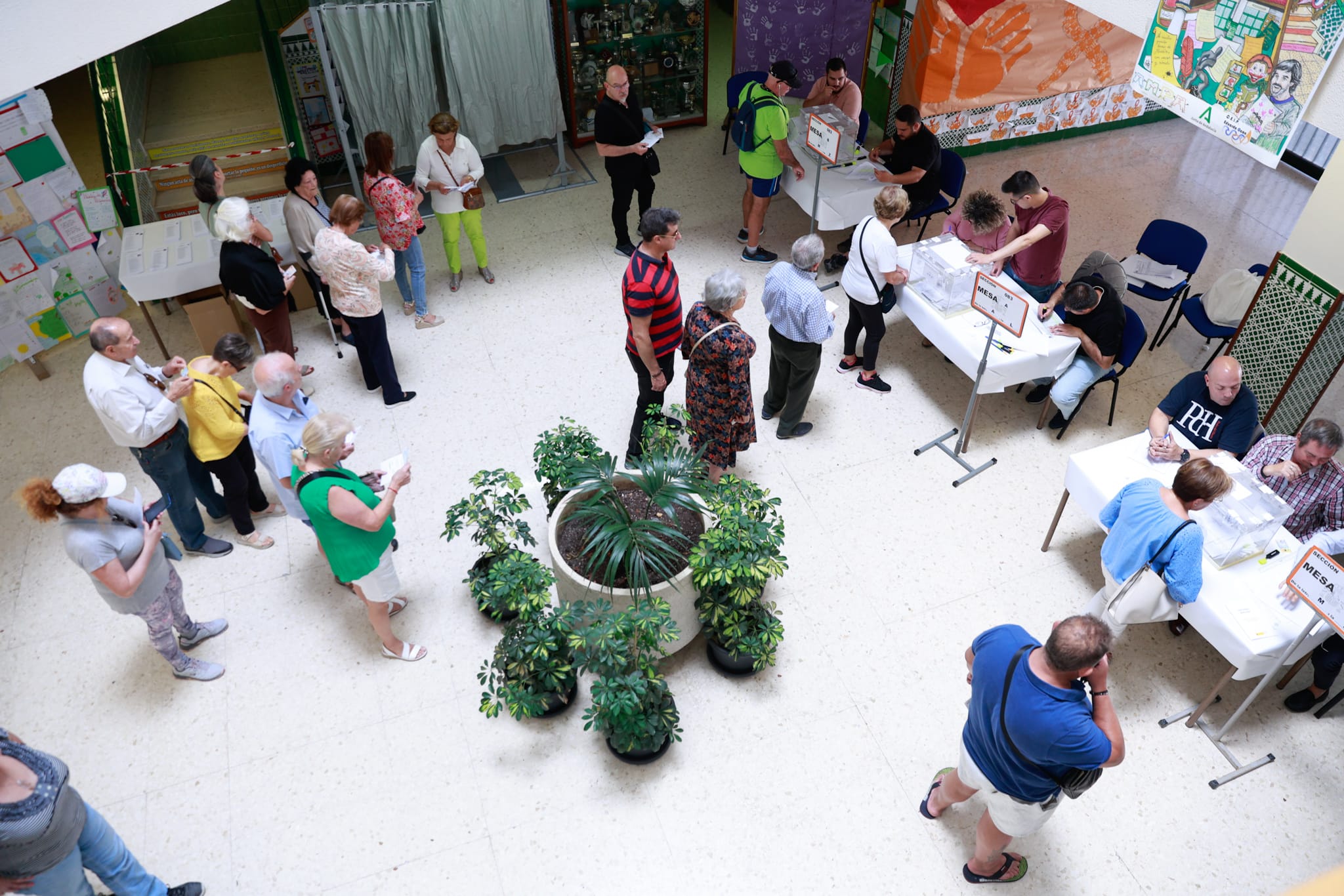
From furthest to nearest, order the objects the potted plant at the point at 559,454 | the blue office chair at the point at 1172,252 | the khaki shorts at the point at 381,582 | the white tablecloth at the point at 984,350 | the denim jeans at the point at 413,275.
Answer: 1. the denim jeans at the point at 413,275
2. the blue office chair at the point at 1172,252
3. the white tablecloth at the point at 984,350
4. the potted plant at the point at 559,454
5. the khaki shorts at the point at 381,582

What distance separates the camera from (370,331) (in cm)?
586

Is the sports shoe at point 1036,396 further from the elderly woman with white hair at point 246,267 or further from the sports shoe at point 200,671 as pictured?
the sports shoe at point 200,671

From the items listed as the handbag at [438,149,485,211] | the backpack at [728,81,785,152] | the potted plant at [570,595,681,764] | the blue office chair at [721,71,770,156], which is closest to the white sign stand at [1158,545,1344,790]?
the potted plant at [570,595,681,764]

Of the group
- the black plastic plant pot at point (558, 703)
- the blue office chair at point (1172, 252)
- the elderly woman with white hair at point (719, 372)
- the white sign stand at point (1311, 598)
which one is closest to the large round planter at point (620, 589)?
the black plastic plant pot at point (558, 703)

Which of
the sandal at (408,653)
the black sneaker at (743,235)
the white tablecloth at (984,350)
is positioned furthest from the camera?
the black sneaker at (743,235)

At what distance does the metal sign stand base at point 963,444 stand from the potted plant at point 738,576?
75.7 inches

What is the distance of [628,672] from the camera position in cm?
411

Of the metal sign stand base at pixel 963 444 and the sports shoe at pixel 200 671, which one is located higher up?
the metal sign stand base at pixel 963 444

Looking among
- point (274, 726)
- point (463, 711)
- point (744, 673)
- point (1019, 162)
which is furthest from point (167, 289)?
point (1019, 162)

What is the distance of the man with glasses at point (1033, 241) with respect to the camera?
605 cm

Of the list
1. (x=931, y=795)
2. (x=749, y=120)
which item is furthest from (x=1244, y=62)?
(x=931, y=795)

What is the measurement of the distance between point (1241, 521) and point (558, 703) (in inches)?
138

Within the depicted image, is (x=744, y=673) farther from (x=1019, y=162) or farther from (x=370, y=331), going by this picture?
(x=1019, y=162)

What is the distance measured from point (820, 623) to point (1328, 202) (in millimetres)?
3641
